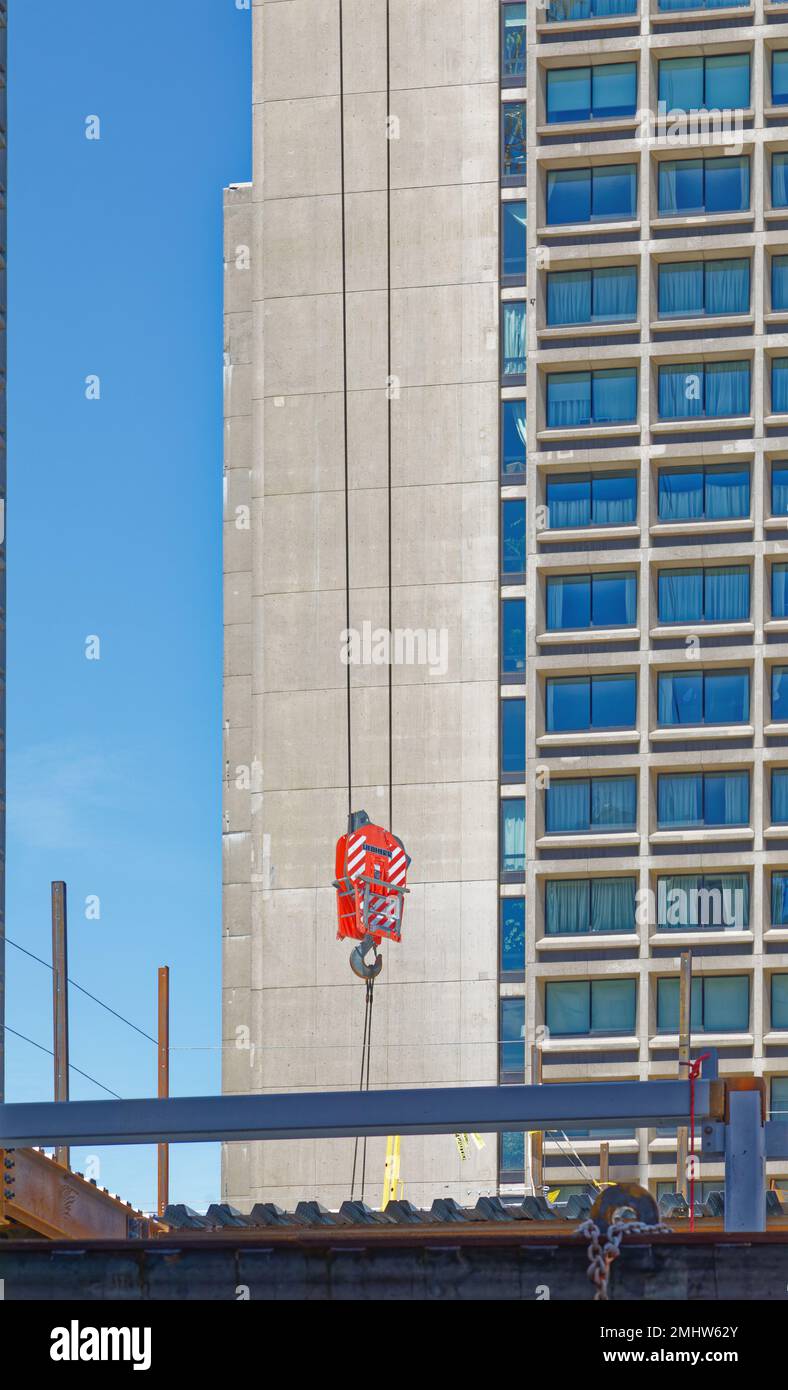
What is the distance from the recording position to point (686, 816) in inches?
3191

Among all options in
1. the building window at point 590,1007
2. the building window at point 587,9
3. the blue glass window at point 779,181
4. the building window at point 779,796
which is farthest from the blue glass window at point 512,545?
the building window at point 587,9

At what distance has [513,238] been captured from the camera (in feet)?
284

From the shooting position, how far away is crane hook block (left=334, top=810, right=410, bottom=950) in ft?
266

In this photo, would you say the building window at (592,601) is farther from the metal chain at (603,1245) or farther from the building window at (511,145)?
the metal chain at (603,1245)

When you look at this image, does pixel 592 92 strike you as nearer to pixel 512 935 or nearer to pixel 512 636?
pixel 512 636

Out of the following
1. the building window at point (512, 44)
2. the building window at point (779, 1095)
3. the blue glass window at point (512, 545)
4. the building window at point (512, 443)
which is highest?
the building window at point (512, 44)

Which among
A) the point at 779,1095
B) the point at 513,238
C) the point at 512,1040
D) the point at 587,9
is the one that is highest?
the point at 587,9

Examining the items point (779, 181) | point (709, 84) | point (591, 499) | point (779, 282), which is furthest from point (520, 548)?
point (709, 84)

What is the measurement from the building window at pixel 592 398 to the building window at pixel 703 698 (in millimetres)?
8076

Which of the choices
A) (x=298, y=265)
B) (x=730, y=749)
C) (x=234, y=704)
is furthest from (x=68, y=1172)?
(x=234, y=704)

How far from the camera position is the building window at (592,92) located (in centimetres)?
8388

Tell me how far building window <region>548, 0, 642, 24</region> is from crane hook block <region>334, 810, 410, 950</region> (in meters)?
25.4

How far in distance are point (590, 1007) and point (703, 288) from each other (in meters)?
21.9

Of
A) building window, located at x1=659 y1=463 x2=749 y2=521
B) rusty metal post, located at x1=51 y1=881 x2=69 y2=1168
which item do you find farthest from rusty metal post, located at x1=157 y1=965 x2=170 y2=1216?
building window, located at x1=659 y1=463 x2=749 y2=521
